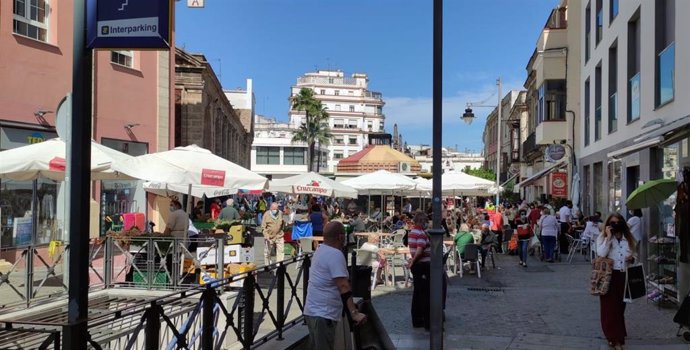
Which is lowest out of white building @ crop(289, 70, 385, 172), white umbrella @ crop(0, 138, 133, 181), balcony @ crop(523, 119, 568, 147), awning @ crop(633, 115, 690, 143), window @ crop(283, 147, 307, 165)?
white umbrella @ crop(0, 138, 133, 181)

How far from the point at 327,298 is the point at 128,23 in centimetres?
290

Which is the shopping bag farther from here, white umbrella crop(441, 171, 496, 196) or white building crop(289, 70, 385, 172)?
white building crop(289, 70, 385, 172)

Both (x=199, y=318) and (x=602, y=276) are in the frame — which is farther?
(x=602, y=276)

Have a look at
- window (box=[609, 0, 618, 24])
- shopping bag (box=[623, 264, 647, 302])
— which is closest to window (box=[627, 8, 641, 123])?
window (box=[609, 0, 618, 24])

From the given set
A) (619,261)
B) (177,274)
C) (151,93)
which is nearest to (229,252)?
(177,274)

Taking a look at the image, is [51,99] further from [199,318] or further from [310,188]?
[199,318]

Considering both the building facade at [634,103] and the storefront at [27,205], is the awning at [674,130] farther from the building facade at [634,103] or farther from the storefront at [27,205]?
the storefront at [27,205]

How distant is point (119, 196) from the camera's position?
731 inches

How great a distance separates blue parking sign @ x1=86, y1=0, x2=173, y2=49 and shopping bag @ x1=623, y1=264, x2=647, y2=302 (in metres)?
6.41

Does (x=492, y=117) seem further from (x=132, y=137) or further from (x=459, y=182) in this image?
(x=132, y=137)

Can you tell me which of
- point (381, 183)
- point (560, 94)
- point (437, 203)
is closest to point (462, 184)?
point (381, 183)

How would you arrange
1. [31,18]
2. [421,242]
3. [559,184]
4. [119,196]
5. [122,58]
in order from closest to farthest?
[421,242]
[31,18]
[122,58]
[119,196]
[559,184]

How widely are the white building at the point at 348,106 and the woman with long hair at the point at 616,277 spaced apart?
11090 centimetres

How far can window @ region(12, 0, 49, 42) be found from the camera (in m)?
13.9
